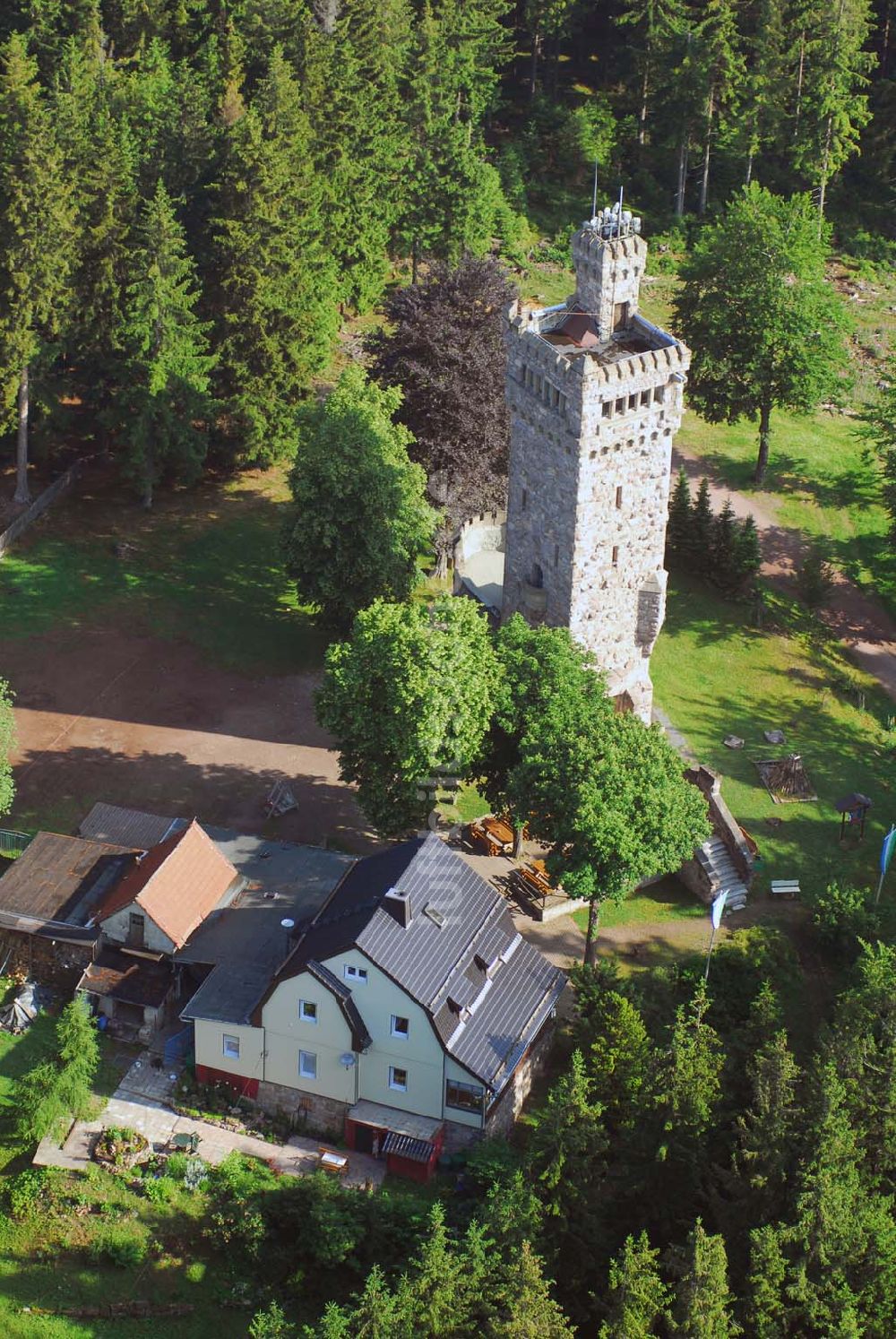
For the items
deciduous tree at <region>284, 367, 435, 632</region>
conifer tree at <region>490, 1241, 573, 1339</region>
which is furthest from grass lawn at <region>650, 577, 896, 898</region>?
conifer tree at <region>490, 1241, 573, 1339</region>

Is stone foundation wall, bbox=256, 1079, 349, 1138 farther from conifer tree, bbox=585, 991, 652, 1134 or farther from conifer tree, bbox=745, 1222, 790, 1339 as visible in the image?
conifer tree, bbox=745, 1222, 790, 1339

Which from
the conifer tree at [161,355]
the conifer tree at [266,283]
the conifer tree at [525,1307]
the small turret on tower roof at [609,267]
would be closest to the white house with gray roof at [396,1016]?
the conifer tree at [525,1307]

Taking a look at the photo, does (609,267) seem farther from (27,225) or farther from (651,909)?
(27,225)

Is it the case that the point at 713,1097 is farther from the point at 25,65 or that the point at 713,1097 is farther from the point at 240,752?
the point at 25,65

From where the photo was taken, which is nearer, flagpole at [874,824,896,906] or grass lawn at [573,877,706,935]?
grass lawn at [573,877,706,935]

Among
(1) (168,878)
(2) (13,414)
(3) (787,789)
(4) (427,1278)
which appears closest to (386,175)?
(2) (13,414)

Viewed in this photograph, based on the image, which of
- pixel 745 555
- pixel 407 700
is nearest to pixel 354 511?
pixel 407 700

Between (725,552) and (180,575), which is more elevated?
(725,552)
